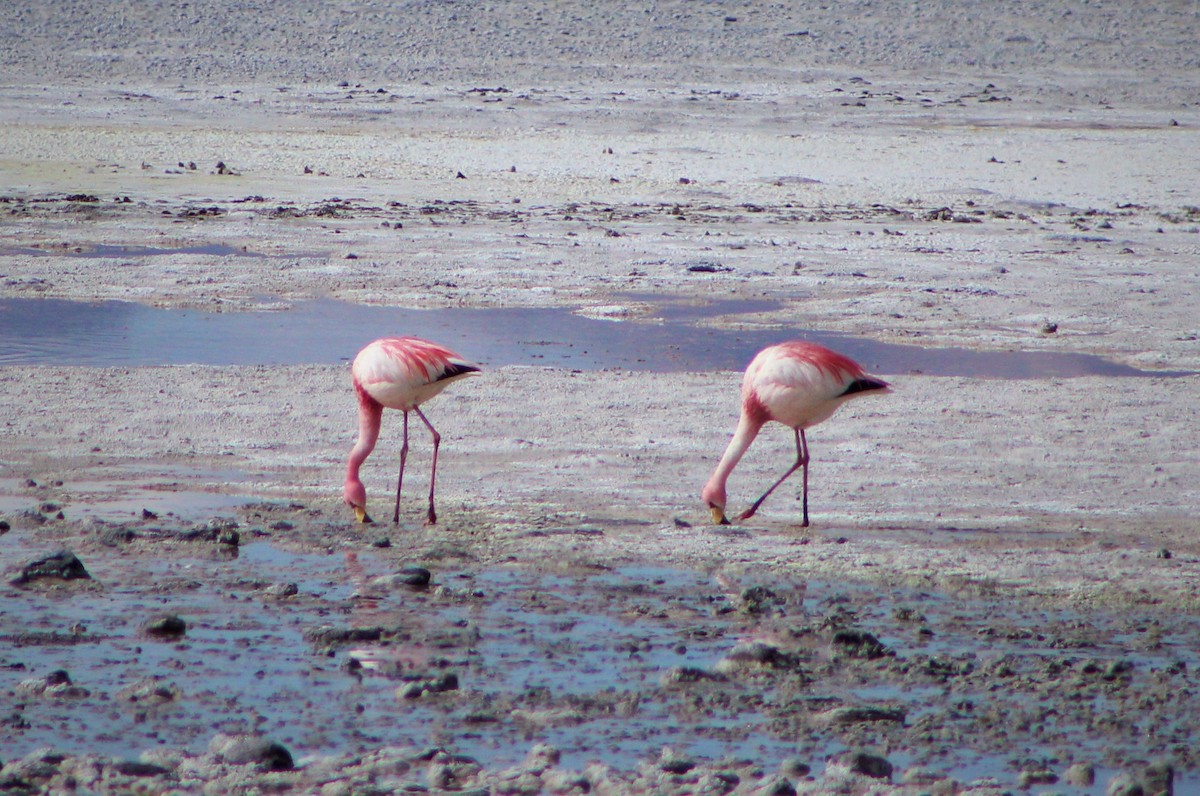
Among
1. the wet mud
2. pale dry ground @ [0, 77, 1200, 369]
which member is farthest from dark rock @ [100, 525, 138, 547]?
pale dry ground @ [0, 77, 1200, 369]

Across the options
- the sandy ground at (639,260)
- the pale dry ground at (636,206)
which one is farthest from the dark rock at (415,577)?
the pale dry ground at (636,206)

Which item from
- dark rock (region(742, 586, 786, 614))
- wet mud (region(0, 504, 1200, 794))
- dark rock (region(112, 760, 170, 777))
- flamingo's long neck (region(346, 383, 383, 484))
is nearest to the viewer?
dark rock (region(112, 760, 170, 777))

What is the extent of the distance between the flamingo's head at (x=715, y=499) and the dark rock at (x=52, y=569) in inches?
105

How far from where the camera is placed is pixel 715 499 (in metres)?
7.36

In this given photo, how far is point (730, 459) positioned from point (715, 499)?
0.95ft

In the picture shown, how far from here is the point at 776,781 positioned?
15.1 ft

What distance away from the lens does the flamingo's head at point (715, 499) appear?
7.36 metres

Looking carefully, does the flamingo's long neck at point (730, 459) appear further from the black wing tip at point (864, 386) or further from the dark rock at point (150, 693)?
the dark rock at point (150, 693)

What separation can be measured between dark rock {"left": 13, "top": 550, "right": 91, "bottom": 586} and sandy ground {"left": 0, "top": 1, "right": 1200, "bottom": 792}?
220 mm

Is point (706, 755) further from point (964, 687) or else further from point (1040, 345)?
point (1040, 345)

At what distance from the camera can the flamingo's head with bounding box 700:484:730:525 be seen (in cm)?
736

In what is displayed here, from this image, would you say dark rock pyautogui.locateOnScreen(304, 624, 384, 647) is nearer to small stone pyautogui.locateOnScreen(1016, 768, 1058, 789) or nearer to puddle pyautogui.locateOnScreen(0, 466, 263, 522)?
puddle pyautogui.locateOnScreen(0, 466, 263, 522)

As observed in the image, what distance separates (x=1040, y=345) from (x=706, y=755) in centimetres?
750

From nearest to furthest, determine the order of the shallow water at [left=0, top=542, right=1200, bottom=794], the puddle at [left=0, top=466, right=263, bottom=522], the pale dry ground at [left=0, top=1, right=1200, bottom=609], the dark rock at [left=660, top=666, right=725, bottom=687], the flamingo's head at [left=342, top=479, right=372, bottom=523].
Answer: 1. the shallow water at [left=0, top=542, right=1200, bottom=794]
2. the dark rock at [left=660, top=666, right=725, bottom=687]
3. the flamingo's head at [left=342, top=479, right=372, bottom=523]
4. the puddle at [left=0, top=466, right=263, bottom=522]
5. the pale dry ground at [left=0, top=1, right=1200, bottom=609]
